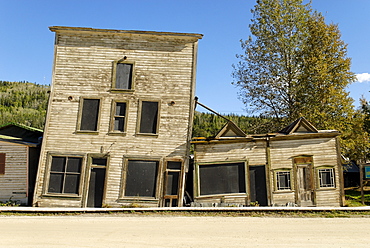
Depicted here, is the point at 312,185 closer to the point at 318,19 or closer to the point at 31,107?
the point at 318,19

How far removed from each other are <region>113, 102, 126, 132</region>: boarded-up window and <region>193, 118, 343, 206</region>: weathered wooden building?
3997 mm

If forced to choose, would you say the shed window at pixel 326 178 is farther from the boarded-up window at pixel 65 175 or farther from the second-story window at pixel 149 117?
the boarded-up window at pixel 65 175

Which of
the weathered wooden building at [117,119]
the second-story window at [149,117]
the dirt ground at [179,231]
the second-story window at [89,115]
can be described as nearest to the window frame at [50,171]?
the weathered wooden building at [117,119]

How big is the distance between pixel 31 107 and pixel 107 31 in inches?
5386

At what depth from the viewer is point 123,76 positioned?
1627 cm

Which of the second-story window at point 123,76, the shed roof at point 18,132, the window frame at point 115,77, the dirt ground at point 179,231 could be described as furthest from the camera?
the shed roof at point 18,132

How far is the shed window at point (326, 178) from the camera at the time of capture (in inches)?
616

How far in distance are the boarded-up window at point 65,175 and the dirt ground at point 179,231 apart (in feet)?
9.54

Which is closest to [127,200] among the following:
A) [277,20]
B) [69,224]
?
[69,224]

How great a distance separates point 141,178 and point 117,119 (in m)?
3.32

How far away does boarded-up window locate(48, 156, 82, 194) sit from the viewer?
15.2 meters

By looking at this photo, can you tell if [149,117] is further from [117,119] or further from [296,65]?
[296,65]

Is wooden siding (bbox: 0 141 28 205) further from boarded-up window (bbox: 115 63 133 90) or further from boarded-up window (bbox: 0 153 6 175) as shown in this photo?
boarded-up window (bbox: 115 63 133 90)

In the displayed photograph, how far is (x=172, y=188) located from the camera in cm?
1548
